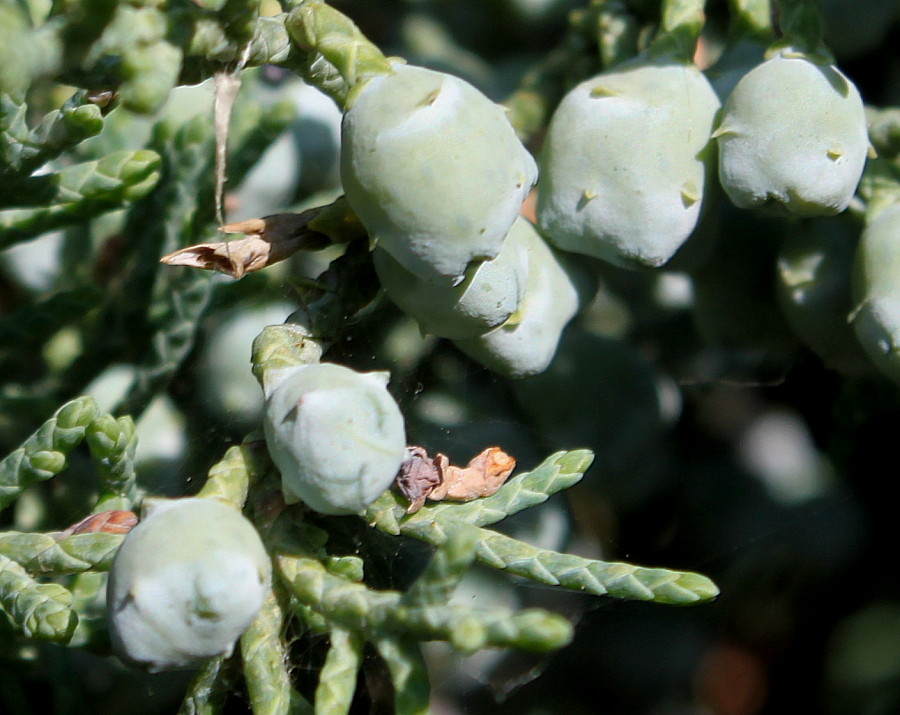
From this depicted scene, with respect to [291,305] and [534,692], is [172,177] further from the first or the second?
[534,692]

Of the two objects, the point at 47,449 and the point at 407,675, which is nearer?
the point at 407,675

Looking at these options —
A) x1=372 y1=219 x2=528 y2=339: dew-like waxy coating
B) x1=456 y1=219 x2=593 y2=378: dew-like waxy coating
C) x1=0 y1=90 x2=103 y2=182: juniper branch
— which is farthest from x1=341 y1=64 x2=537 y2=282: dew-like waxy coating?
x1=0 y1=90 x2=103 y2=182: juniper branch

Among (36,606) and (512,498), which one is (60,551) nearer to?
(36,606)

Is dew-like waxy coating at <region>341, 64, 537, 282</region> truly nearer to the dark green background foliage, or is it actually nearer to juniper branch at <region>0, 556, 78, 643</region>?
the dark green background foliage

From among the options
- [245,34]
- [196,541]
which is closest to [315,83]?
[245,34]

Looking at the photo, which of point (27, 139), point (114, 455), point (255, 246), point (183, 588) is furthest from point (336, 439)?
point (27, 139)

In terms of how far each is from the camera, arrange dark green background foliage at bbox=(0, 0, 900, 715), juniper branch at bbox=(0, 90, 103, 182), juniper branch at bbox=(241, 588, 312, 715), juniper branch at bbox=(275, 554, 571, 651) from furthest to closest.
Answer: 1. dark green background foliage at bbox=(0, 0, 900, 715)
2. juniper branch at bbox=(0, 90, 103, 182)
3. juniper branch at bbox=(241, 588, 312, 715)
4. juniper branch at bbox=(275, 554, 571, 651)

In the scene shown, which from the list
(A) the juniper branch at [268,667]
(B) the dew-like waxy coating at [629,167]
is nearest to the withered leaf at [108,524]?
(A) the juniper branch at [268,667]
